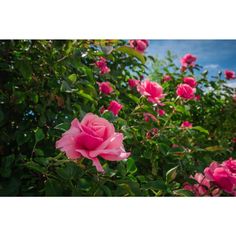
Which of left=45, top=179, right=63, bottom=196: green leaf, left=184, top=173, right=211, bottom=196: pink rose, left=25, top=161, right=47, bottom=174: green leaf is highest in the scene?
left=25, top=161, right=47, bottom=174: green leaf

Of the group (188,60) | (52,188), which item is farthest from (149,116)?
(188,60)

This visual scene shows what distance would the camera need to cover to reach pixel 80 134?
913 mm

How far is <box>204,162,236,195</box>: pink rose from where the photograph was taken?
1.21 meters

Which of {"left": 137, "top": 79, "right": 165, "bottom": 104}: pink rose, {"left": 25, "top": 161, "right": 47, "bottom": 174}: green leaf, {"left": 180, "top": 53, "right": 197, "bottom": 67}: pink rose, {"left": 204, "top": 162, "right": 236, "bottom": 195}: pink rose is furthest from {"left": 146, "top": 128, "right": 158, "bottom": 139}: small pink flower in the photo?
{"left": 180, "top": 53, "right": 197, "bottom": 67}: pink rose

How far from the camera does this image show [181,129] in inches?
76.5

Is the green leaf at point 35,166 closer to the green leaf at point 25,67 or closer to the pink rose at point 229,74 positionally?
the green leaf at point 25,67

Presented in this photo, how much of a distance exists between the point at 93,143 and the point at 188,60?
2153 millimetres

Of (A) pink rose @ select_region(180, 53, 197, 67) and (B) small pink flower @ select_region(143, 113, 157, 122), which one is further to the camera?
(A) pink rose @ select_region(180, 53, 197, 67)

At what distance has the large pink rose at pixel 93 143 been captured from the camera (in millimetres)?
900

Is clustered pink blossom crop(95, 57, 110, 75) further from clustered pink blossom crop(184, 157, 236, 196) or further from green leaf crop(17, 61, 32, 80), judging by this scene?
clustered pink blossom crop(184, 157, 236, 196)

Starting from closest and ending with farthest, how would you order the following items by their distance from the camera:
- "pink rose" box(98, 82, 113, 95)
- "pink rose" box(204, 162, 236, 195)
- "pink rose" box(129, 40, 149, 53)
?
"pink rose" box(204, 162, 236, 195) → "pink rose" box(98, 82, 113, 95) → "pink rose" box(129, 40, 149, 53)

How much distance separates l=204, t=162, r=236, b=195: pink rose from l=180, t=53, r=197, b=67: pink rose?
174 centimetres
